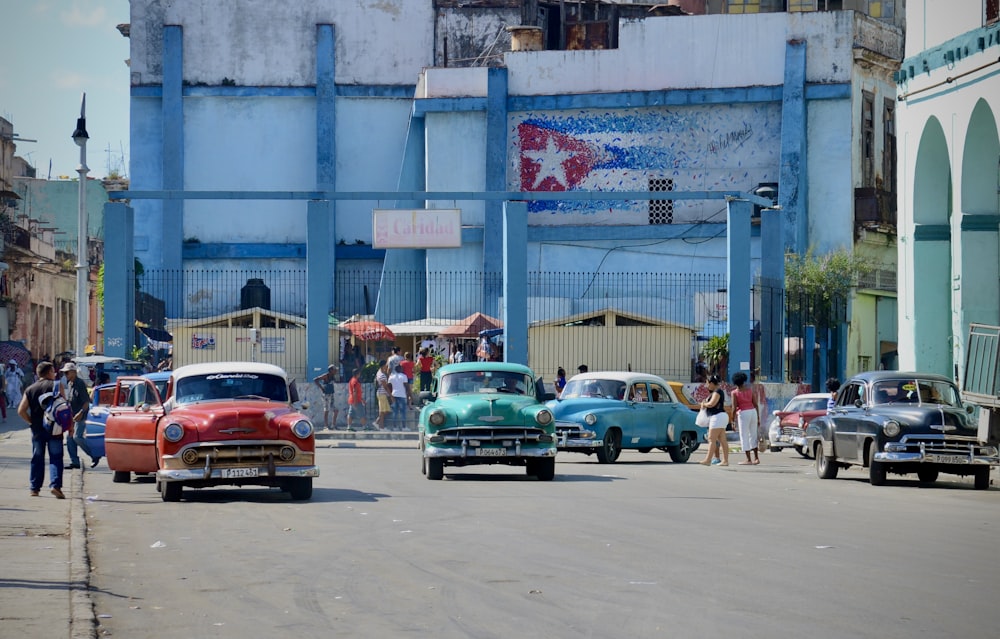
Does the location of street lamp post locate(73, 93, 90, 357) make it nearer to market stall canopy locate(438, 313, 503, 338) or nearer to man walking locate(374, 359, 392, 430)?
man walking locate(374, 359, 392, 430)

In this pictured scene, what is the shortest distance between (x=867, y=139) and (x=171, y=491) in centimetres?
3657

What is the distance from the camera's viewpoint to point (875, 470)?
2191 centimetres

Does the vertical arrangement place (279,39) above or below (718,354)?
above

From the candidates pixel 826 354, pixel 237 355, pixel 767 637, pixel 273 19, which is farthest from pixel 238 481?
pixel 273 19

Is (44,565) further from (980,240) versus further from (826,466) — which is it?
(980,240)

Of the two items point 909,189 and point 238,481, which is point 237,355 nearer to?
point 909,189

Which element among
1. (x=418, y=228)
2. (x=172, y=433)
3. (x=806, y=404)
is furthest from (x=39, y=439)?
(x=418, y=228)

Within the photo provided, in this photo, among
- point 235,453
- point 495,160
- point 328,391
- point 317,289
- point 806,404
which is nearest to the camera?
point 235,453

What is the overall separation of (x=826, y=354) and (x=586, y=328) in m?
6.74

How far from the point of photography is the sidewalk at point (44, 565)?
945 cm

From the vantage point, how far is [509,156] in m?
51.2

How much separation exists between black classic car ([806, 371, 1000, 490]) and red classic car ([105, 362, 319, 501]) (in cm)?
811

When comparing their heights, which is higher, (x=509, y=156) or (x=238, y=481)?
(x=509, y=156)

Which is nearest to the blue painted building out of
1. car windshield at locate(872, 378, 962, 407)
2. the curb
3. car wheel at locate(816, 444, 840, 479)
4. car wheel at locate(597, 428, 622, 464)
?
car wheel at locate(597, 428, 622, 464)
